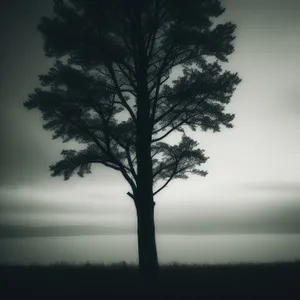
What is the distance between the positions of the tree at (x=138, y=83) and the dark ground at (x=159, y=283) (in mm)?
1635

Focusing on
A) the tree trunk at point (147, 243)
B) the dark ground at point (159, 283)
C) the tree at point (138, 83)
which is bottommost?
the dark ground at point (159, 283)

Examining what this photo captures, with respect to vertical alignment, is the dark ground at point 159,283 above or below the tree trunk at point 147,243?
below

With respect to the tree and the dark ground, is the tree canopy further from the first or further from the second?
the dark ground

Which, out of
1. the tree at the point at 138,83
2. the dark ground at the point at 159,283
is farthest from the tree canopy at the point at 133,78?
the dark ground at the point at 159,283

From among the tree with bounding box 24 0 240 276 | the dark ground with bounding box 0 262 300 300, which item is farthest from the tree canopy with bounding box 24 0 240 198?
the dark ground with bounding box 0 262 300 300

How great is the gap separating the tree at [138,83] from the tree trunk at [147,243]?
34 mm

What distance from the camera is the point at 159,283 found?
1163cm

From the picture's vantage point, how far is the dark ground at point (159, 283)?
32.8 feet

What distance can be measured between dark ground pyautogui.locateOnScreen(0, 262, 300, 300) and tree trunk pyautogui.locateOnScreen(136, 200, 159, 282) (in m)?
0.39

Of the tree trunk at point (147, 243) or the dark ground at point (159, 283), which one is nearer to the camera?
the dark ground at point (159, 283)

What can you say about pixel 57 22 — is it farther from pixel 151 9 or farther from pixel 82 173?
pixel 82 173

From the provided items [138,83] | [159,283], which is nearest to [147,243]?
[159,283]

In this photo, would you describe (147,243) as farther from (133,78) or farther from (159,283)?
(133,78)

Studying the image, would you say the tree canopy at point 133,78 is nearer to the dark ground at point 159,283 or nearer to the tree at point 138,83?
the tree at point 138,83
